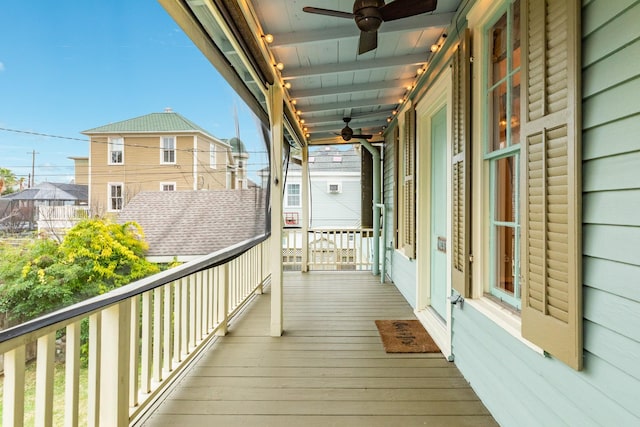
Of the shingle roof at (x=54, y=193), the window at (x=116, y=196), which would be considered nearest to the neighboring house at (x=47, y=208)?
the shingle roof at (x=54, y=193)

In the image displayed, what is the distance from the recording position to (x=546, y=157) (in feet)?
4.26

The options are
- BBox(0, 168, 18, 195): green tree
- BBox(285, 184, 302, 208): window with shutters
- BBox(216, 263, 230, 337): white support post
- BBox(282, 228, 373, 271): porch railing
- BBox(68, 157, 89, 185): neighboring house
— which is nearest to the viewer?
BBox(0, 168, 18, 195): green tree

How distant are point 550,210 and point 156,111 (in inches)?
63.1

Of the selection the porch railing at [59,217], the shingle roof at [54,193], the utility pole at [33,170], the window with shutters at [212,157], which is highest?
the window with shutters at [212,157]

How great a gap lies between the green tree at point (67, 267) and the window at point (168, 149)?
30cm

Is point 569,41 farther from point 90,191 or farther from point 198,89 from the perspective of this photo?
point 90,191

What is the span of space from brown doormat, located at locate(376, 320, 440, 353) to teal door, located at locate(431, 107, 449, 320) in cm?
28

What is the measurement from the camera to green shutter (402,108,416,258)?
358 centimetres

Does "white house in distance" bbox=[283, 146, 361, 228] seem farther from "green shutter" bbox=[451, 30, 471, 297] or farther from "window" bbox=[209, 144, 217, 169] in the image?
"window" bbox=[209, 144, 217, 169]

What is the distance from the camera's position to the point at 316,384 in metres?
2.14

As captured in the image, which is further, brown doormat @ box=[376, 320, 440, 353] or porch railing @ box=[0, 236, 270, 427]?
brown doormat @ box=[376, 320, 440, 353]

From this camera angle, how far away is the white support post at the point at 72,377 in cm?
128

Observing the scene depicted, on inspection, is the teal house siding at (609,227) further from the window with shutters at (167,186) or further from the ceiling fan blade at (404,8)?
the window with shutters at (167,186)

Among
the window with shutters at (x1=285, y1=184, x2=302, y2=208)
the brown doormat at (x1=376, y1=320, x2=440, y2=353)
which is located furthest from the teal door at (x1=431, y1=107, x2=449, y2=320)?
the window with shutters at (x1=285, y1=184, x2=302, y2=208)
